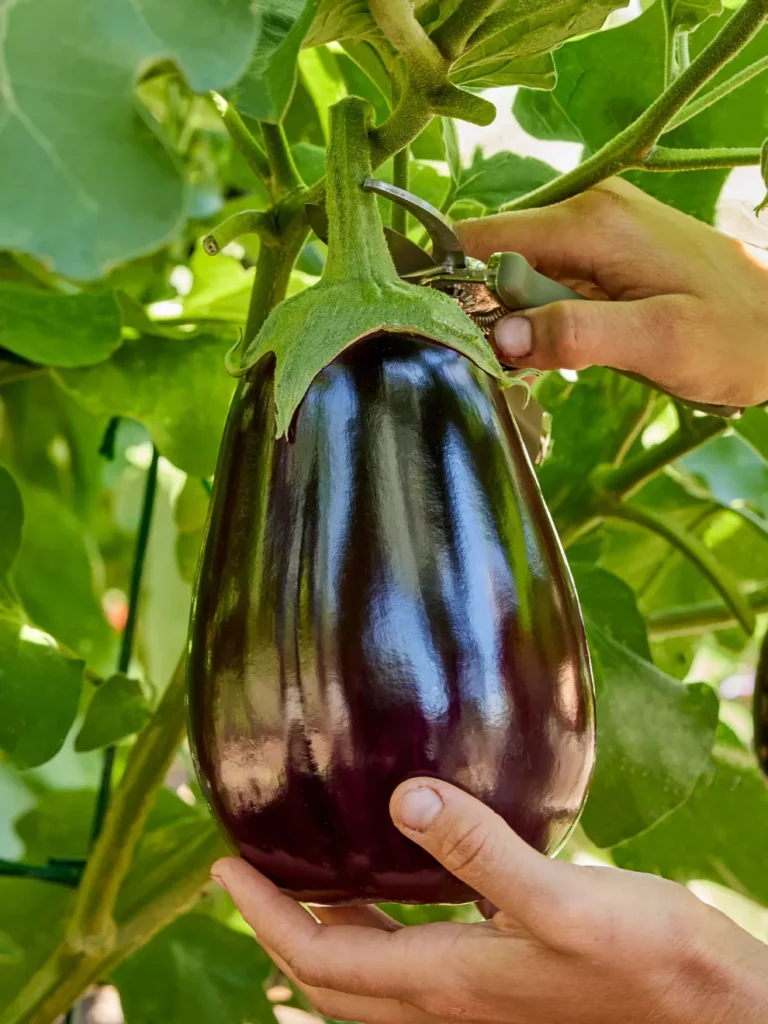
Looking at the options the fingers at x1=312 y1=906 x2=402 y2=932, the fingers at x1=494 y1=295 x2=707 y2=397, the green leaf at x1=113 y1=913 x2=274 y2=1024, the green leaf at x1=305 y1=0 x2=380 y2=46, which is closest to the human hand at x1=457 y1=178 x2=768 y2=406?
the fingers at x1=494 y1=295 x2=707 y2=397

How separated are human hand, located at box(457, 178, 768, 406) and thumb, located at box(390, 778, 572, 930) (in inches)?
11.5

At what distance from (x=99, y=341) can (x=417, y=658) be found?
0.38m

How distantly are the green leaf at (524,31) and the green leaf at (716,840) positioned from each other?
665mm

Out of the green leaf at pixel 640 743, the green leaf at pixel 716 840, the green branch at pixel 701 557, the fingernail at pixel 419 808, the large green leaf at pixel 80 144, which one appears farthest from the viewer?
the green leaf at pixel 716 840

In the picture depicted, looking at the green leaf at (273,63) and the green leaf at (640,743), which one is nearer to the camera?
the green leaf at (273,63)

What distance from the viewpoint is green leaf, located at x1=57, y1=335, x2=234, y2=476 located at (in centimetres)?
77

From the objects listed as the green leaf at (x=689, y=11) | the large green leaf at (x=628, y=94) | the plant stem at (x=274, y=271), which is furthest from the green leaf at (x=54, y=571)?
the green leaf at (x=689, y=11)

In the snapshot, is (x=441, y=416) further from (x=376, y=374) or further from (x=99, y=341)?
(x=99, y=341)

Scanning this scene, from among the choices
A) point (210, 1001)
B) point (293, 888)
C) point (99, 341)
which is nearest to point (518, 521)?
point (293, 888)

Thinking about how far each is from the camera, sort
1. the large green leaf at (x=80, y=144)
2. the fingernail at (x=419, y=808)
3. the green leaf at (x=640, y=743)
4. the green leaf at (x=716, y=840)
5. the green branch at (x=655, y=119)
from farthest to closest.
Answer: the green leaf at (x=716, y=840), the green leaf at (x=640, y=743), the green branch at (x=655, y=119), the fingernail at (x=419, y=808), the large green leaf at (x=80, y=144)

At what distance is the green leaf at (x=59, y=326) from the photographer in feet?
2.32

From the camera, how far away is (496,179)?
74 centimetres

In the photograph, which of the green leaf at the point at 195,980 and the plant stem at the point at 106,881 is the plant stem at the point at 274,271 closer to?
the plant stem at the point at 106,881

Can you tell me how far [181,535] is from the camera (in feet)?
3.40
